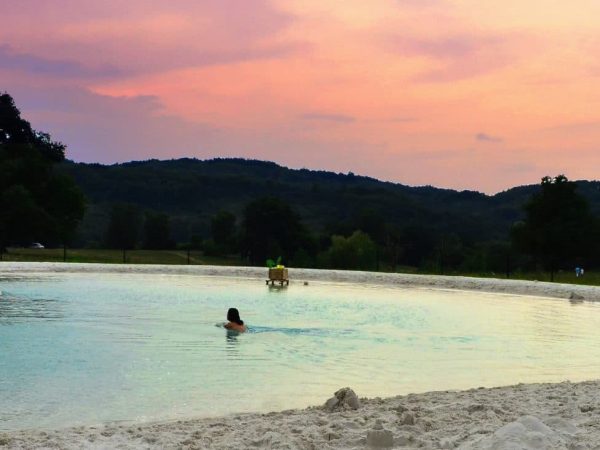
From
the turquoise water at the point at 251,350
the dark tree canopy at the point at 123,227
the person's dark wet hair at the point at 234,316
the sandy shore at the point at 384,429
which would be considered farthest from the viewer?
the dark tree canopy at the point at 123,227

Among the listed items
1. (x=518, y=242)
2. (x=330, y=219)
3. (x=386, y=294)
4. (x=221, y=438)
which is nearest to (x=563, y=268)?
A: (x=518, y=242)

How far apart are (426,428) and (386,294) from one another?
82.5ft

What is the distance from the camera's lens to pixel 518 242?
61031mm

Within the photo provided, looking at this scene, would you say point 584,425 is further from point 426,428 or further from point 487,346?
point 487,346

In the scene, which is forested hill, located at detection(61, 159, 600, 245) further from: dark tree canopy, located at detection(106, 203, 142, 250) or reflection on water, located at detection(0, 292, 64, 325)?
reflection on water, located at detection(0, 292, 64, 325)

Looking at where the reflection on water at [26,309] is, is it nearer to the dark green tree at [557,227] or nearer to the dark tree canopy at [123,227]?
the dark green tree at [557,227]

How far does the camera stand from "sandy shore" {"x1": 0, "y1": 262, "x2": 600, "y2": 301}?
34772mm

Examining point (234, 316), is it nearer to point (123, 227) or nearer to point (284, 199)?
point (123, 227)

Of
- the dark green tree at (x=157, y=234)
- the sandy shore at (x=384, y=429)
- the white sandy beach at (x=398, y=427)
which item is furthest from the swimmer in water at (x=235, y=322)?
the dark green tree at (x=157, y=234)

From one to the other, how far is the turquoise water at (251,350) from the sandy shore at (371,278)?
5917 mm

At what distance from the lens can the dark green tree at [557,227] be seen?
58.2 metres

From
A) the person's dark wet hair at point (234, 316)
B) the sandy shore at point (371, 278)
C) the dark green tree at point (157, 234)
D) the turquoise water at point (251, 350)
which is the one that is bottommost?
the turquoise water at point (251, 350)

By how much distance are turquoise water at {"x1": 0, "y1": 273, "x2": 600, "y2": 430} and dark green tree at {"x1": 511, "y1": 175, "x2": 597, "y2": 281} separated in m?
30.7

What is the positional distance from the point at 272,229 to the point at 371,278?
44.7 m
